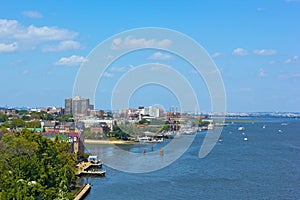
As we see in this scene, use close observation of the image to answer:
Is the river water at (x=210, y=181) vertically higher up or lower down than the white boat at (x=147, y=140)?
lower down

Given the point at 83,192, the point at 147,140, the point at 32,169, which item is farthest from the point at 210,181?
the point at 147,140

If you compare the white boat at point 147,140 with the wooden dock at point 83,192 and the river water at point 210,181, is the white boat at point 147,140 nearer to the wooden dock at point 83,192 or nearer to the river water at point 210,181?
the river water at point 210,181

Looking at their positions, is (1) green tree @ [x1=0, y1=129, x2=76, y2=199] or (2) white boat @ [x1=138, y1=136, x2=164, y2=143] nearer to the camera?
(1) green tree @ [x1=0, y1=129, x2=76, y2=199]

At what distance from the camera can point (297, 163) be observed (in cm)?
1149

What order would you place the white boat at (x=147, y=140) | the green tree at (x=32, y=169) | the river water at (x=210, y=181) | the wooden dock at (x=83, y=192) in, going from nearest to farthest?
1. the green tree at (x=32, y=169)
2. the wooden dock at (x=83, y=192)
3. the river water at (x=210, y=181)
4. the white boat at (x=147, y=140)

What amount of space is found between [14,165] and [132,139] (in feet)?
46.3

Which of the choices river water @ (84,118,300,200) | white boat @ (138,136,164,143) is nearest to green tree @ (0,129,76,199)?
river water @ (84,118,300,200)

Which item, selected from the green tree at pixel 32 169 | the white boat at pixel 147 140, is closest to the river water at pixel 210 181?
the green tree at pixel 32 169

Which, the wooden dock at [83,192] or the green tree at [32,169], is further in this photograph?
the wooden dock at [83,192]

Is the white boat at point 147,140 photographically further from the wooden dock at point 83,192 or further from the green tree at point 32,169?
the green tree at point 32,169

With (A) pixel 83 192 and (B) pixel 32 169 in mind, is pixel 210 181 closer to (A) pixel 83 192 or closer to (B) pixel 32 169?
(A) pixel 83 192

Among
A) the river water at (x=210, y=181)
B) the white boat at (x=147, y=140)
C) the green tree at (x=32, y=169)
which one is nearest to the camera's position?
the green tree at (x=32, y=169)

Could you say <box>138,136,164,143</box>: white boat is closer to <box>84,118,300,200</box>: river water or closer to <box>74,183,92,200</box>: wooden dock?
<box>84,118,300,200</box>: river water

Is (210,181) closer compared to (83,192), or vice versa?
(83,192)
